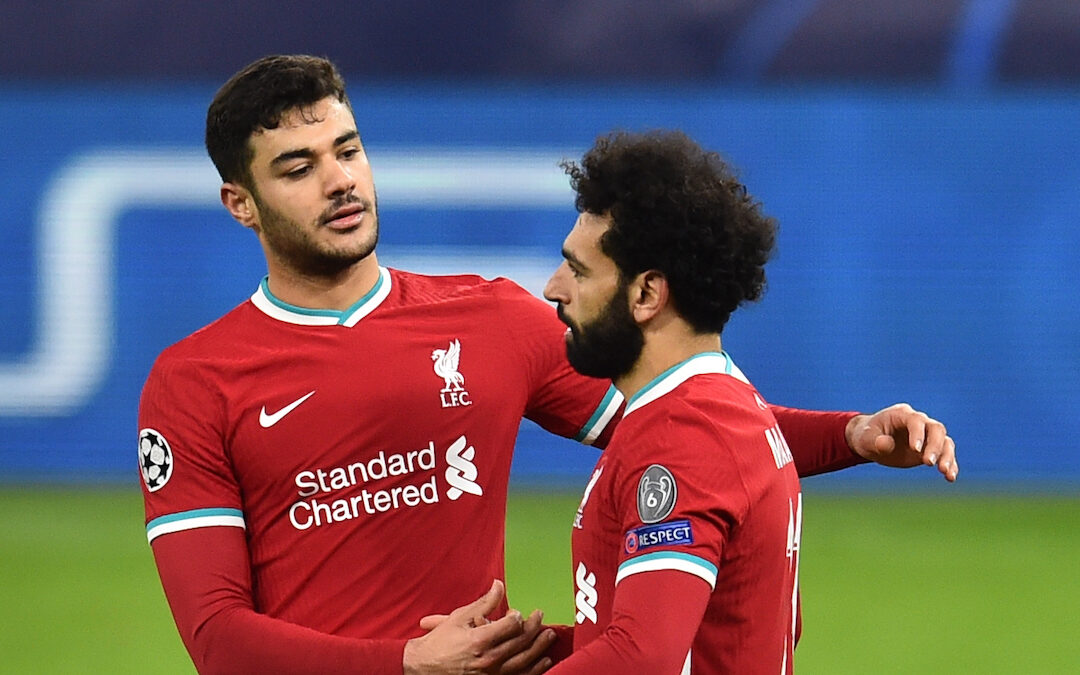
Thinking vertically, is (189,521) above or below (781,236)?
below

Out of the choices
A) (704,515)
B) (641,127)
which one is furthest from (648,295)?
(641,127)

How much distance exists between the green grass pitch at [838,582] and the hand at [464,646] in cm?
356

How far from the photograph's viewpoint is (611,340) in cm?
284

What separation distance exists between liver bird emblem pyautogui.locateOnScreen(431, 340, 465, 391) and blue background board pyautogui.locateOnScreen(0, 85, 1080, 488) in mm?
5672

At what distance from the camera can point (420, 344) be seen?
3336mm

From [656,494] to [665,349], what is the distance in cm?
36

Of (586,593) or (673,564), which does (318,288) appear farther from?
(673,564)

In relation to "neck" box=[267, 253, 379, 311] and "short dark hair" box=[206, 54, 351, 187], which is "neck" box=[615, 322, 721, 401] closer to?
"neck" box=[267, 253, 379, 311]

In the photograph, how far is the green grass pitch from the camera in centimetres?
652

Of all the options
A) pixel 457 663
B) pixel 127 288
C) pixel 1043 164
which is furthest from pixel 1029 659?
pixel 127 288

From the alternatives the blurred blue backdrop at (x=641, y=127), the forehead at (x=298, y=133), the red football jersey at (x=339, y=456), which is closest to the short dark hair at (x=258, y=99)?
the forehead at (x=298, y=133)

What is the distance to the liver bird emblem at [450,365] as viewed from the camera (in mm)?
3301

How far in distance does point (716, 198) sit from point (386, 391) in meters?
0.86

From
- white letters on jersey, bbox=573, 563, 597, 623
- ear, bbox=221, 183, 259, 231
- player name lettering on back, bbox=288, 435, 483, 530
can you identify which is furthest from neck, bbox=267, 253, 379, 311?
white letters on jersey, bbox=573, 563, 597, 623
